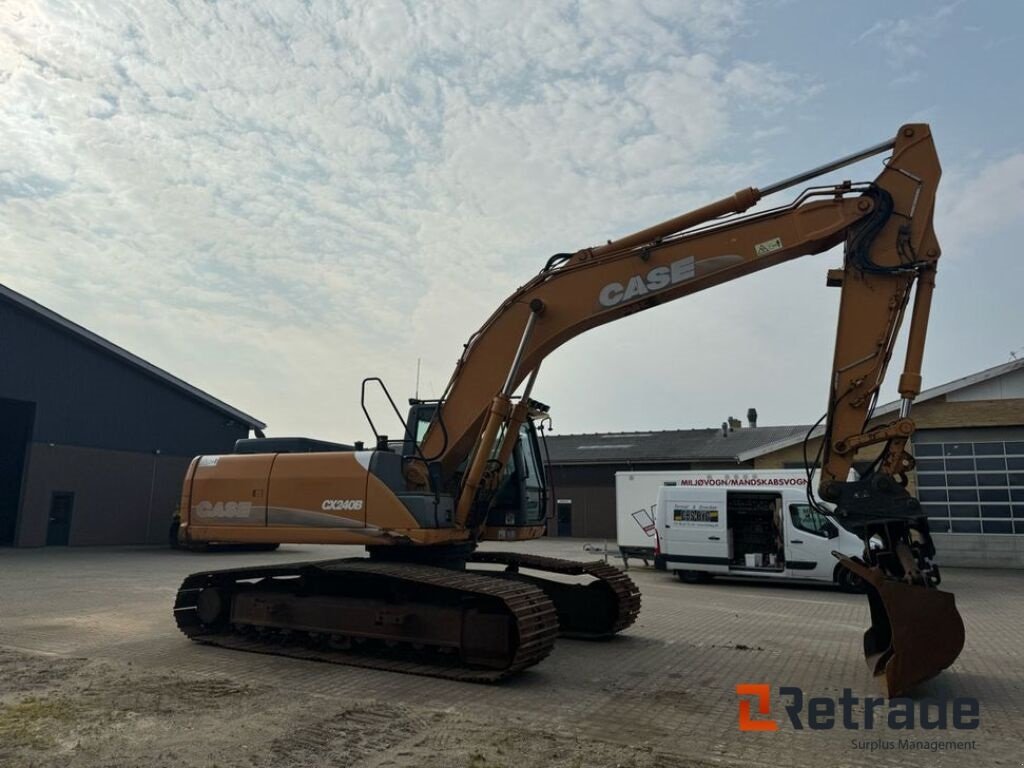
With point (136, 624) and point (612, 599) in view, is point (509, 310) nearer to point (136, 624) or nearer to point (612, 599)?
point (612, 599)

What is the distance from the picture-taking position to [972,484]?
21.8 meters

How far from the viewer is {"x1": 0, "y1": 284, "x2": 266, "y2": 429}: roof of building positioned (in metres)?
22.4

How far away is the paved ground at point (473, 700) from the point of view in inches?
203

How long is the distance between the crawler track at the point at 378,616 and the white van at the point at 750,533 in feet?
32.7

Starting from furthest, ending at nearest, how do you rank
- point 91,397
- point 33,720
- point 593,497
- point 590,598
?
point 593,497 → point 91,397 → point 590,598 → point 33,720

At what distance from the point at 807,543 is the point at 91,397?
72.8 ft

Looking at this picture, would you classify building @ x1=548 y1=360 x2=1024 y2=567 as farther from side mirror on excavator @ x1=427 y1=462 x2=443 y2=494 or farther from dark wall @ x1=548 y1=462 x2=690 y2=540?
dark wall @ x1=548 y1=462 x2=690 y2=540

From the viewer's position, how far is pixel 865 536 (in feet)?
22.5

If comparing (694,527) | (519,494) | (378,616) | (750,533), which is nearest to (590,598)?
(519,494)

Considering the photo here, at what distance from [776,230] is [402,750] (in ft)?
19.1

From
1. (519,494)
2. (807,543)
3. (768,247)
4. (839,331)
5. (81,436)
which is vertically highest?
(768,247)

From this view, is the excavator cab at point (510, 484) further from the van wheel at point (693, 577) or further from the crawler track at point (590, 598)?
the van wheel at point (693, 577)

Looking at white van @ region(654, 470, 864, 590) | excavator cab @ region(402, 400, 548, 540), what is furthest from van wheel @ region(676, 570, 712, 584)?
excavator cab @ region(402, 400, 548, 540)

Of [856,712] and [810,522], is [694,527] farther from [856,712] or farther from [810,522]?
[856,712]
